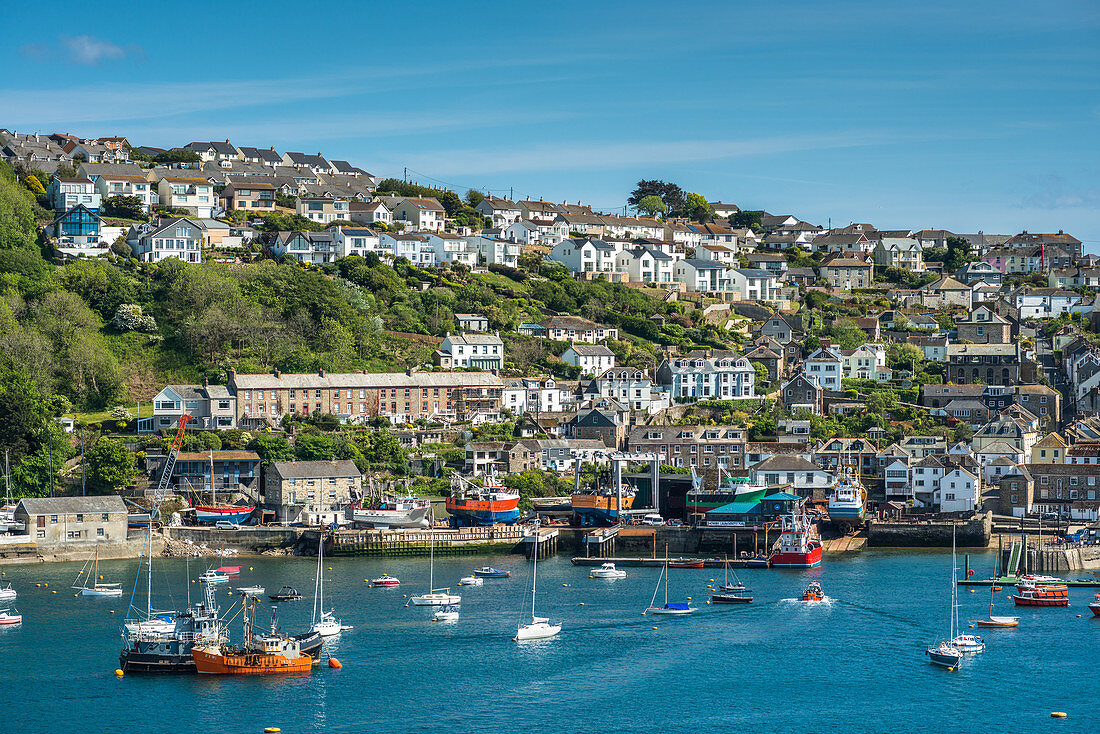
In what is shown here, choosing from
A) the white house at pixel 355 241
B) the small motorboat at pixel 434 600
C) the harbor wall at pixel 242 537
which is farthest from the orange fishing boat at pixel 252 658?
the white house at pixel 355 241

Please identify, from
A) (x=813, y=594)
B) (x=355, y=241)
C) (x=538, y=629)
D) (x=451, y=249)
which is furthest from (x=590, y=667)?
(x=451, y=249)

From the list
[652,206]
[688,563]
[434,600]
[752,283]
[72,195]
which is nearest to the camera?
[434,600]

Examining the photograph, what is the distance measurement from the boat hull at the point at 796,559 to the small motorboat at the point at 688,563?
3105mm

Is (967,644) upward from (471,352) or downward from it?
downward

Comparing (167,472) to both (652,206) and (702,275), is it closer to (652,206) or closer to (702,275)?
(702,275)

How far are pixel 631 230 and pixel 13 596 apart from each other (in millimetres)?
76724

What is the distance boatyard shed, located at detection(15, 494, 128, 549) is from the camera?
193 ft

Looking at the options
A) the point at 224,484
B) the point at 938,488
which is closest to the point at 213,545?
the point at 224,484

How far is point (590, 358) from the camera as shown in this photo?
88500 millimetres

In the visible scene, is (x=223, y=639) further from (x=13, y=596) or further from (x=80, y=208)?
(x=80, y=208)

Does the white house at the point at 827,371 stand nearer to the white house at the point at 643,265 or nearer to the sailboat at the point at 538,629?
the white house at the point at 643,265

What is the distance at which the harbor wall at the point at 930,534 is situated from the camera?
207ft

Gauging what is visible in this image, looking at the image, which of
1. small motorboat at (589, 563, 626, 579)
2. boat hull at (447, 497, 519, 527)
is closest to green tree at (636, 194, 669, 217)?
boat hull at (447, 497, 519, 527)

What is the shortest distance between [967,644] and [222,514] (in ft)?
114
